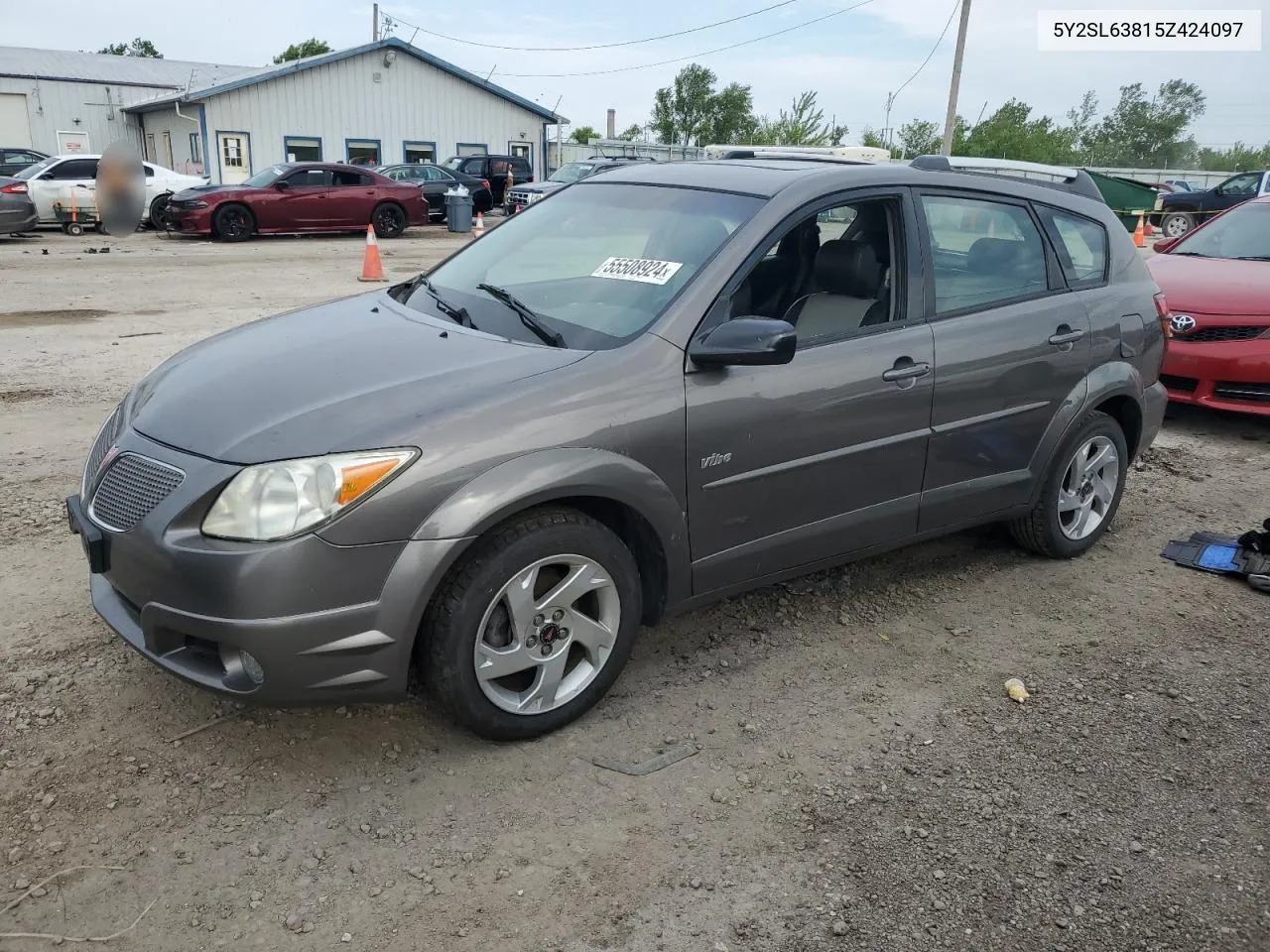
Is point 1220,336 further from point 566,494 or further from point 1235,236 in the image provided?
point 566,494

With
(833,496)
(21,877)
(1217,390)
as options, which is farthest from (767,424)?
(1217,390)

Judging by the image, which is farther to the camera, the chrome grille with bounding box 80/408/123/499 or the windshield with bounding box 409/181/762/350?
the windshield with bounding box 409/181/762/350

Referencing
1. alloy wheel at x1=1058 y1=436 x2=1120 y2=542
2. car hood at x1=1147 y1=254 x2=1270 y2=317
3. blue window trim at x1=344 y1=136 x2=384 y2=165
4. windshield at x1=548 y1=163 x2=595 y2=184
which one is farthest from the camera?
blue window trim at x1=344 y1=136 x2=384 y2=165

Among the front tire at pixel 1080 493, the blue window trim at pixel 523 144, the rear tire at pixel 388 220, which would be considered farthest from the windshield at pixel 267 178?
the front tire at pixel 1080 493

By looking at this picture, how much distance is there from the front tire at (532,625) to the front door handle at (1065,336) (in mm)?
2256

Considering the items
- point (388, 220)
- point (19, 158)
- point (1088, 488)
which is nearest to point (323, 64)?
point (19, 158)

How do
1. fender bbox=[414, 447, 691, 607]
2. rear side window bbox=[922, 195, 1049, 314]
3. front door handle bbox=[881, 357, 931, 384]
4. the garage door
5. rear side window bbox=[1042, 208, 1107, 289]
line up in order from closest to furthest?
fender bbox=[414, 447, 691, 607] → front door handle bbox=[881, 357, 931, 384] → rear side window bbox=[922, 195, 1049, 314] → rear side window bbox=[1042, 208, 1107, 289] → the garage door

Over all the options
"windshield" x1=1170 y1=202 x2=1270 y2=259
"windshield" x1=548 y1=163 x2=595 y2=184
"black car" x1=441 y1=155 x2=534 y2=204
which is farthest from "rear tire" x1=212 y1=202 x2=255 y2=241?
"windshield" x1=1170 y1=202 x2=1270 y2=259

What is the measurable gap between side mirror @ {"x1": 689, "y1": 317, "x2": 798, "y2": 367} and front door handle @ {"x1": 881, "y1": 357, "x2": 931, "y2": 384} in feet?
2.19

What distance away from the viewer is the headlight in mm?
2742

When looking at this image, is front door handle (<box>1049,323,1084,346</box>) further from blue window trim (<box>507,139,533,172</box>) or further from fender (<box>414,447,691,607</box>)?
blue window trim (<box>507,139,533,172</box>)

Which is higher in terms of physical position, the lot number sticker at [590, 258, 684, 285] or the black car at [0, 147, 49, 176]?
the black car at [0, 147, 49, 176]

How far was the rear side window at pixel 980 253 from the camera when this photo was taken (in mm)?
4113

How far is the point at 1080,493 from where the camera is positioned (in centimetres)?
487
